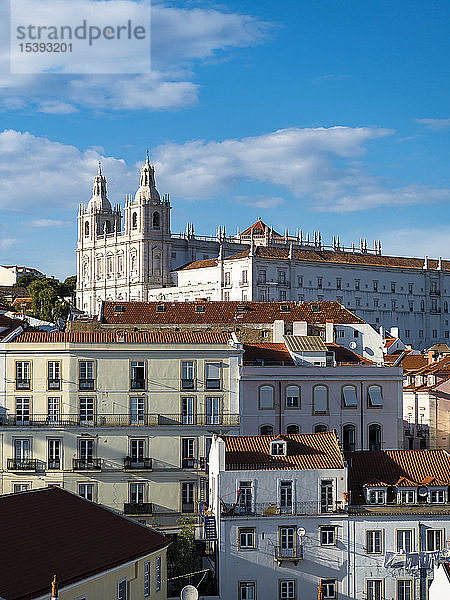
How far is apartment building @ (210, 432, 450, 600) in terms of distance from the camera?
3769cm

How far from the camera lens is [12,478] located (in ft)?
157

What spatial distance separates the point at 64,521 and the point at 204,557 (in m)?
10.3

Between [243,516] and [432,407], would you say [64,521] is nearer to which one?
[243,516]

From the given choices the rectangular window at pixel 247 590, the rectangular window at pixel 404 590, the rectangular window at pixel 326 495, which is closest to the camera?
the rectangular window at pixel 404 590

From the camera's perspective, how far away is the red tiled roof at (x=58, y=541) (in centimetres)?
2700

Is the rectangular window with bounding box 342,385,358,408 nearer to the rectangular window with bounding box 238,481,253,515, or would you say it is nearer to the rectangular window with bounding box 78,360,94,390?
the rectangular window with bounding box 78,360,94,390

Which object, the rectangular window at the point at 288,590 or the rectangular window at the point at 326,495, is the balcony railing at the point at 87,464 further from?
the rectangular window at the point at 326,495

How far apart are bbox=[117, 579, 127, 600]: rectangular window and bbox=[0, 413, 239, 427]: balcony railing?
1900cm

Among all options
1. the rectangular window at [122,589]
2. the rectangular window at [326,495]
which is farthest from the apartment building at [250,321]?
the rectangular window at [122,589]

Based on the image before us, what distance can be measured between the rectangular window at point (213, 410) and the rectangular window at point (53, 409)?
7.47 metres

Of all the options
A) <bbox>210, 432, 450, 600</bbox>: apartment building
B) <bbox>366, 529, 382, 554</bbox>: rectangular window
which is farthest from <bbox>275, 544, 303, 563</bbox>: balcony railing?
<bbox>366, 529, 382, 554</bbox>: rectangular window

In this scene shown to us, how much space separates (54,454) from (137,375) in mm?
5623

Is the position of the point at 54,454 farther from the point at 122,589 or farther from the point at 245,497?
the point at 122,589

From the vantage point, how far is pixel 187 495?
159 feet
